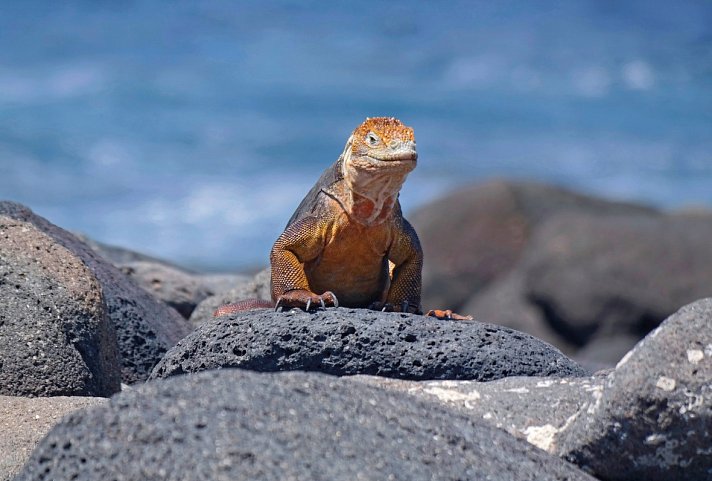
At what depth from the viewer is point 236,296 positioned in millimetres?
9820

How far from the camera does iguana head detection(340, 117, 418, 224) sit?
662 cm

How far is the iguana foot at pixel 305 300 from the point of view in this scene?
660 centimetres

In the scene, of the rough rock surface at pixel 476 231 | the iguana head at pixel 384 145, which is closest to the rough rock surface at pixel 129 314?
the iguana head at pixel 384 145

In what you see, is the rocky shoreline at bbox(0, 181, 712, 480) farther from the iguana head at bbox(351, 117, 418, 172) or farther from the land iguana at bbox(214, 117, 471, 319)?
the iguana head at bbox(351, 117, 418, 172)

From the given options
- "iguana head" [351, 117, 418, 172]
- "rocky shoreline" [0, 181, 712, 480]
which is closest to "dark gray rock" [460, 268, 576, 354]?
"rocky shoreline" [0, 181, 712, 480]

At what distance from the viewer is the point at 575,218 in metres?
20.2

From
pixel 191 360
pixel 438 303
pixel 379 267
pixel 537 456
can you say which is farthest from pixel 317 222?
pixel 438 303

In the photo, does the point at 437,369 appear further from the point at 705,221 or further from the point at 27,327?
the point at 705,221

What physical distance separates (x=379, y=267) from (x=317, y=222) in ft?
1.69

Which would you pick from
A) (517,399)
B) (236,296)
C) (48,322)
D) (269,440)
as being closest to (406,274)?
(517,399)

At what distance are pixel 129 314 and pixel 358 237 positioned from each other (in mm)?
2325

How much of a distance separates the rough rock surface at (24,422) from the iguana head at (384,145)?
1845 millimetres

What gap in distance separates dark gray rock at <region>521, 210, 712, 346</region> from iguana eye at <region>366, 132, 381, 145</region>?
12.3 m

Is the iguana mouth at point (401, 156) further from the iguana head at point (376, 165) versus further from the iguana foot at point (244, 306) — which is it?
the iguana foot at point (244, 306)
